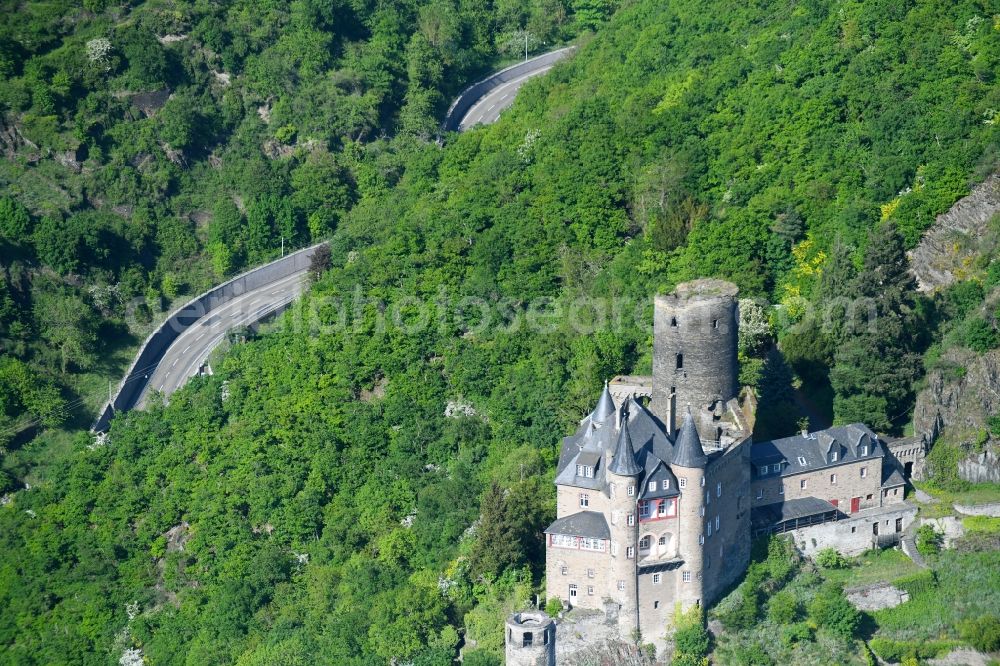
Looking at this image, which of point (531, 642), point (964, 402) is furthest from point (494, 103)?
point (531, 642)

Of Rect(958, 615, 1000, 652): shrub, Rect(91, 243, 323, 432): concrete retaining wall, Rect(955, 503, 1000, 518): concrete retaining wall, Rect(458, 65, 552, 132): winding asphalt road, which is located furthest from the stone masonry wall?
Rect(458, 65, 552, 132): winding asphalt road

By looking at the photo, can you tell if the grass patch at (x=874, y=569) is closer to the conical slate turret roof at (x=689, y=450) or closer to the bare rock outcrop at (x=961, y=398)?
the bare rock outcrop at (x=961, y=398)

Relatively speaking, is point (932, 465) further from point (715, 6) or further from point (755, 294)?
point (715, 6)

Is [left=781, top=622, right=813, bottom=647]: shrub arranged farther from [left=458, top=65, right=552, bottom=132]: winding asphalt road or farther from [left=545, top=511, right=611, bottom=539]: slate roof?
[left=458, top=65, right=552, bottom=132]: winding asphalt road

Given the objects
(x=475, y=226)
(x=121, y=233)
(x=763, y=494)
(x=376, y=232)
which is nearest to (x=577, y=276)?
(x=475, y=226)

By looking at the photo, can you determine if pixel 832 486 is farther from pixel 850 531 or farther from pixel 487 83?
pixel 487 83

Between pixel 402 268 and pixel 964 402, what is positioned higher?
pixel 402 268

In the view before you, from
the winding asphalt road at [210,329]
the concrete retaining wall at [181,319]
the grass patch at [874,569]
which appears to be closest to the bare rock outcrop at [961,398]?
the grass patch at [874,569]
